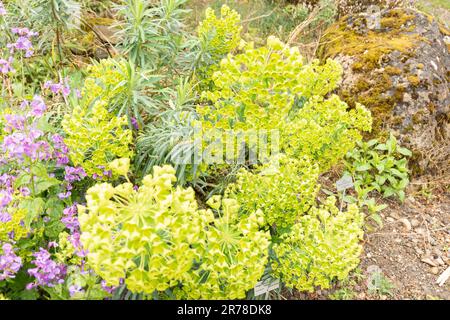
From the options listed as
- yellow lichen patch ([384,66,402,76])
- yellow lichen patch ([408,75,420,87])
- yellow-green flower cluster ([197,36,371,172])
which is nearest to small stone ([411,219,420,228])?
yellow-green flower cluster ([197,36,371,172])

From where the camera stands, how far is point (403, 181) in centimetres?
338

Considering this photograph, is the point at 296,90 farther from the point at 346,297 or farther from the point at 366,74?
the point at 366,74

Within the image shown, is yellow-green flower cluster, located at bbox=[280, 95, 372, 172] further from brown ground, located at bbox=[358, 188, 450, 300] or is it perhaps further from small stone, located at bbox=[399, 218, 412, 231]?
small stone, located at bbox=[399, 218, 412, 231]

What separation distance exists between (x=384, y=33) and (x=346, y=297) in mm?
2550

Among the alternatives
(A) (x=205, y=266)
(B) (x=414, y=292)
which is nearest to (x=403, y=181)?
(B) (x=414, y=292)

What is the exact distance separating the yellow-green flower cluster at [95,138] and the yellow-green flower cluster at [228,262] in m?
0.67

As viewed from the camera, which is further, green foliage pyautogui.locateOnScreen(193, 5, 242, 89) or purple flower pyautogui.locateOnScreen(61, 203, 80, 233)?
green foliage pyautogui.locateOnScreen(193, 5, 242, 89)

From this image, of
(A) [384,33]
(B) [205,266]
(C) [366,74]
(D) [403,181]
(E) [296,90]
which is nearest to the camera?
(B) [205,266]

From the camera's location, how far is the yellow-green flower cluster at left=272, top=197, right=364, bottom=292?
1.96 m

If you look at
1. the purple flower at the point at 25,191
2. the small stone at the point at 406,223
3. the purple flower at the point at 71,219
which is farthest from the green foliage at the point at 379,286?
the purple flower at the point at 25,191

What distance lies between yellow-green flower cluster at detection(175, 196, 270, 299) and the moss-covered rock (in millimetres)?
2217

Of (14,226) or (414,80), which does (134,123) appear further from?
(414,80)

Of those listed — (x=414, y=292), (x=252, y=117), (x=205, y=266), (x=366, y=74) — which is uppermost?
(x=252, y=117)

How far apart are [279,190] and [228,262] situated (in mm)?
591
